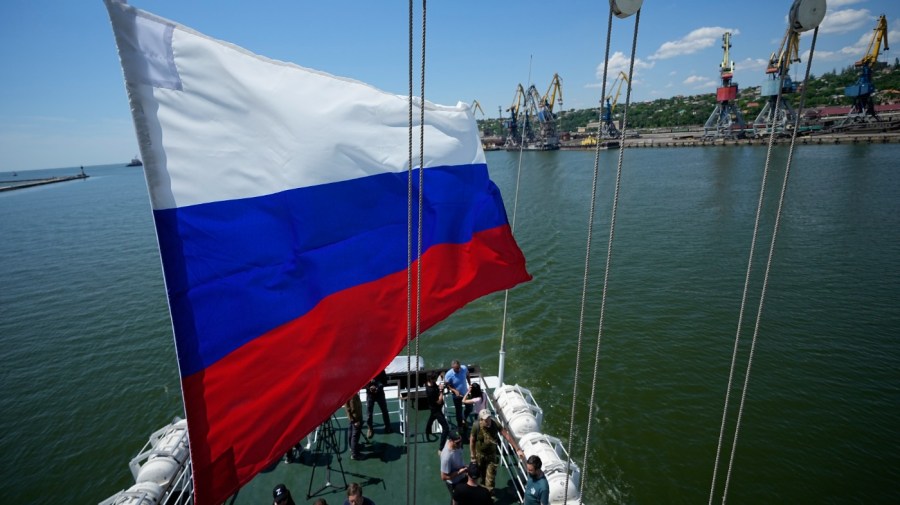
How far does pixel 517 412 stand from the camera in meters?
8.71

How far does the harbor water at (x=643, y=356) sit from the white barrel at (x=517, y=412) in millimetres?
1650

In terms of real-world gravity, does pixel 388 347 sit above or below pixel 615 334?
above

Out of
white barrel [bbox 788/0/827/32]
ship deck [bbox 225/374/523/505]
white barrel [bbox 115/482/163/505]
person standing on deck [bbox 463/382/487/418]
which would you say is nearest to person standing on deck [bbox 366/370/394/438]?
ship deck [bbox 225/374/523/505]

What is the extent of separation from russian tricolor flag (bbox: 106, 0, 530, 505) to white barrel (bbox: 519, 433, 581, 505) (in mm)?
3675

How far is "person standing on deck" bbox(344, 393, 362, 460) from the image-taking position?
8.25m

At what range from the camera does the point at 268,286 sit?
398 cm

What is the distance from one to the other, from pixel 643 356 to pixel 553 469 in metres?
11.0

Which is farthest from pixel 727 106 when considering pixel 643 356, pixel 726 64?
pixel 643 356

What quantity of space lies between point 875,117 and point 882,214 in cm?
7955

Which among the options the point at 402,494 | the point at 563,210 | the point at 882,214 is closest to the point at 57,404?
the point at 402,494

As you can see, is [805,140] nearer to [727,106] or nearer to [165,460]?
[727,106]

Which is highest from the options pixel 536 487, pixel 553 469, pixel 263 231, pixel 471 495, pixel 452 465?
pixel 263 231

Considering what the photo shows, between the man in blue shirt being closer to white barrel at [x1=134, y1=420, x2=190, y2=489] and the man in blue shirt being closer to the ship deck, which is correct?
the ship deck

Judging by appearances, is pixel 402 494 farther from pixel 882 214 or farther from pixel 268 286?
pixel 882 214
